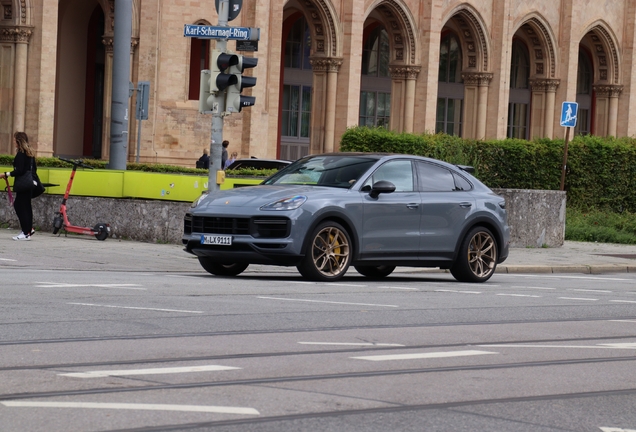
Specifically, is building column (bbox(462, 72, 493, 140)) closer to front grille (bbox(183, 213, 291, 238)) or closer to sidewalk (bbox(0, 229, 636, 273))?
sidewalk (bbox(0, 229, 636, 273))

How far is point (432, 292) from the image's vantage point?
14227mm

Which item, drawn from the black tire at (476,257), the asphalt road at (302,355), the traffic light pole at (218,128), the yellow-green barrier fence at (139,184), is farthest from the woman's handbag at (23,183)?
the black tire at (476,257)

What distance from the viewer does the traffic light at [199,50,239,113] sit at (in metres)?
17.5

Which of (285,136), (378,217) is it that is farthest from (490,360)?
(285,136)

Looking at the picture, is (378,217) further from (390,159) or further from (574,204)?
(574,204)

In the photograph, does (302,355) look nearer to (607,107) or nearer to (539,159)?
(539,159)

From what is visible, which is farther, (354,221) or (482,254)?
(482,254)

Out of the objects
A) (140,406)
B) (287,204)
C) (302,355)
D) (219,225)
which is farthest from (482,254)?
(140,406)

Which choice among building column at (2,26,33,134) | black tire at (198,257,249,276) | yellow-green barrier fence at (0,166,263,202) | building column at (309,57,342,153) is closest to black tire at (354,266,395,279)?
black tire at (198,257,249,276)

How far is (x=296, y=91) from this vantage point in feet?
168

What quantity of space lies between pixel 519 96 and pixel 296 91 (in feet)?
45.9

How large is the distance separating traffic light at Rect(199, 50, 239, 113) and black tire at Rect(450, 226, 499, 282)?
3.94 metres

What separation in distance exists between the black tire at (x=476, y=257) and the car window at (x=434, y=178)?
0.65 meters

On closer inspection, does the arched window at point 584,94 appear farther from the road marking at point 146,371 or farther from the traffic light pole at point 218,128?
the road marking at point 146,371
